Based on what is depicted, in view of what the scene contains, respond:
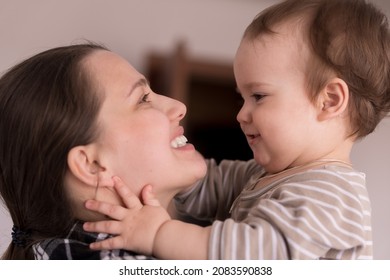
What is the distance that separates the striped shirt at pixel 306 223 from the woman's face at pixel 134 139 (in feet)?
0.35

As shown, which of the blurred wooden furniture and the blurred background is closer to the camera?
the blurred background

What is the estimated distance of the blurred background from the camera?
5.06ft

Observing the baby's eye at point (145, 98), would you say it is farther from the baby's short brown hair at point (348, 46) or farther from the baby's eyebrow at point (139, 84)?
the baby's short brown hair at point (348, 46)

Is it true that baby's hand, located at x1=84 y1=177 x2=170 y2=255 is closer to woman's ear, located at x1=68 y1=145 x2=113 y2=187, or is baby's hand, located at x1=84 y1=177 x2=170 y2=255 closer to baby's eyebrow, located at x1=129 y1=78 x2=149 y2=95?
woman's ear, located at x1=68 y1=145 x2=113 y2=187

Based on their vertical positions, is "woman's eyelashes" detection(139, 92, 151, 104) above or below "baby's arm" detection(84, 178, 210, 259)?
Answer: above

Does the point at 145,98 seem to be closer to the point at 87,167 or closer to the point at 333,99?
the point at 87,167

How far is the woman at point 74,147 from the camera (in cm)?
63

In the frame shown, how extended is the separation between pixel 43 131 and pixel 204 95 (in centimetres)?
180

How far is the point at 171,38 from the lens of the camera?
2.15m

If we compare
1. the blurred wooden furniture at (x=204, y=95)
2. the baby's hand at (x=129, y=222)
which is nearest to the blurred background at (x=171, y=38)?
the blurred wooden furniture at (x=204, y=95)

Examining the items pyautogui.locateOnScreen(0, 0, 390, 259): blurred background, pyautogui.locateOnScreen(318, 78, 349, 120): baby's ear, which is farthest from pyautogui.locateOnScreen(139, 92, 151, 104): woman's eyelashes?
pyautogui.locateOnScreen(0, 0, 390, 259): blurred background

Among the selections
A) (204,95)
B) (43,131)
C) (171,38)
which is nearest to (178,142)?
(43,131)

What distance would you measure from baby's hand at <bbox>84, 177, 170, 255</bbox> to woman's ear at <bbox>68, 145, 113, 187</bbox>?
0.02 meters
